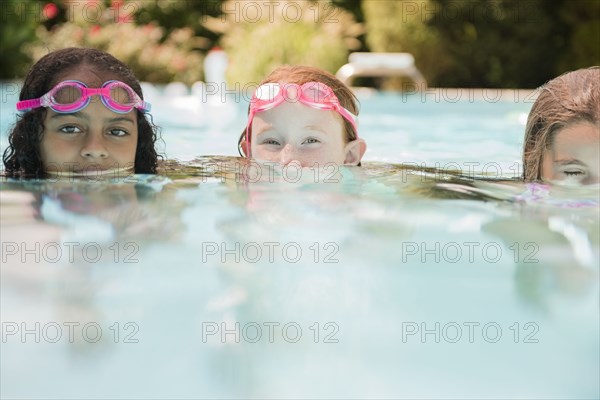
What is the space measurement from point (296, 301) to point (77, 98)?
1.58 metres

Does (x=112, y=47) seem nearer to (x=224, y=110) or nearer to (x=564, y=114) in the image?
(x=224, y=110)

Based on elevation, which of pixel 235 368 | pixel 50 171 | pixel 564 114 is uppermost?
pixel 564 114

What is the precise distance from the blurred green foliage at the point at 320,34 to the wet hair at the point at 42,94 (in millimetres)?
8832

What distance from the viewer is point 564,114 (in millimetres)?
3018

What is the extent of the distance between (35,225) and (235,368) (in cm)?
64

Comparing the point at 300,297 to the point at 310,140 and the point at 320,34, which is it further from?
the point at 320,34

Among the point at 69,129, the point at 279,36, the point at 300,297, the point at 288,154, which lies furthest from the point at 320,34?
the point at 300,297

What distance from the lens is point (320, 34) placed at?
1270cm

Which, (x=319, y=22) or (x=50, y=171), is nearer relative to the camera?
(x=50, y=171)

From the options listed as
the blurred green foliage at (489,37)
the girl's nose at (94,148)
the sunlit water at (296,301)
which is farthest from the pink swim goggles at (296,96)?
the blurred green foliage at (489,37)

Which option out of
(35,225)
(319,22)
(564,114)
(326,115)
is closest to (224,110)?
(319,22)

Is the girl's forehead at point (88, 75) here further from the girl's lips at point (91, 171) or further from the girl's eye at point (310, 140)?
the girl's eye at point (310, 140)

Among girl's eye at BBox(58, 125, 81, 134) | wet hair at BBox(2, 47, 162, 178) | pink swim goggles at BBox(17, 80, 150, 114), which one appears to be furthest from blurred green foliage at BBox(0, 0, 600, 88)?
girl's eye at BBox(58, 125, 81, 134)

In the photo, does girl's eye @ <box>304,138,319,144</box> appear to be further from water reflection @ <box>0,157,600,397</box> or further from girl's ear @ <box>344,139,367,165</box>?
water reflection @ <box>0,157,600,397</box>
